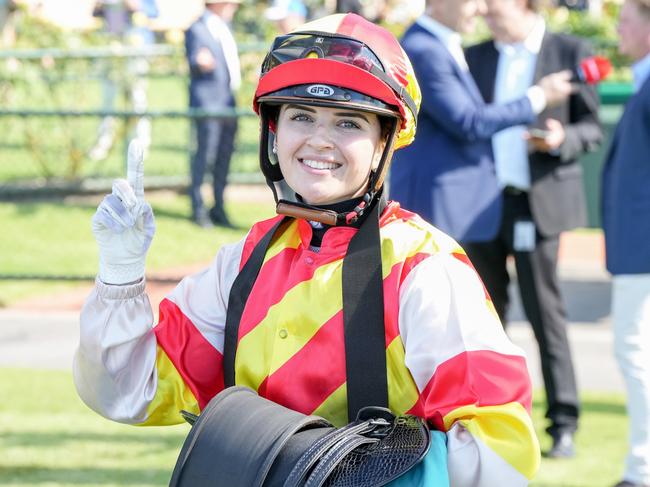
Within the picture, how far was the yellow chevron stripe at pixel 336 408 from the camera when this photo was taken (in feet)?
8.34

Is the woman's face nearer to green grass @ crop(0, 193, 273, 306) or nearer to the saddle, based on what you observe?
the saddle

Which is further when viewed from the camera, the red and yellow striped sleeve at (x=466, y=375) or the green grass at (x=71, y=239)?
the green grass at (x=71, y=239)

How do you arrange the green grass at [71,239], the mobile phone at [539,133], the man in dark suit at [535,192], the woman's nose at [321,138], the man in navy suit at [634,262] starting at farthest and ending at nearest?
the green grass at [71,239]
the man in dark suit at [535,192]
the mobile phone at [539,133]
the man in navy suit at [634,262]
the woman's nose at [321,138]

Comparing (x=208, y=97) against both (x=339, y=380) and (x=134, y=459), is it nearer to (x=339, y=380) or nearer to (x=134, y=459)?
(x=134, y=459)

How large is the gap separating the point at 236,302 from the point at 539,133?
295 centimetres

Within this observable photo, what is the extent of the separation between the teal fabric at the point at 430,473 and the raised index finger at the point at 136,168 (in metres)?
0.86

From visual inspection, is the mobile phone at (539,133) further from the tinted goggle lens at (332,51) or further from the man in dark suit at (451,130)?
the tinted goggle lens at (332,51)

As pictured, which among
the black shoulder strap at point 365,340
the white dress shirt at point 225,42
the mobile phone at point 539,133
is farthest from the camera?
the white dress shirt at point 225,42

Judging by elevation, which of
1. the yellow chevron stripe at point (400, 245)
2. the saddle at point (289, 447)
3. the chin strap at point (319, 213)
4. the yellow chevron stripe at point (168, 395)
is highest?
the chin strap at point (319, 213)

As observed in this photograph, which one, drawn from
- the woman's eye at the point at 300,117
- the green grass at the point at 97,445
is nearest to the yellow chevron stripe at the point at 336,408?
the woman's eye at the point at 300,117

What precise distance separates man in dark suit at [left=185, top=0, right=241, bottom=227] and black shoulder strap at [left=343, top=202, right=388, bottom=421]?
8.15 metres

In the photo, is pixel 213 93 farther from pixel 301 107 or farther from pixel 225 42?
pixel 301 107

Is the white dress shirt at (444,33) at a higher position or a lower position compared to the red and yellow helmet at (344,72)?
lower

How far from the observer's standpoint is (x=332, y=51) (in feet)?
8.50
